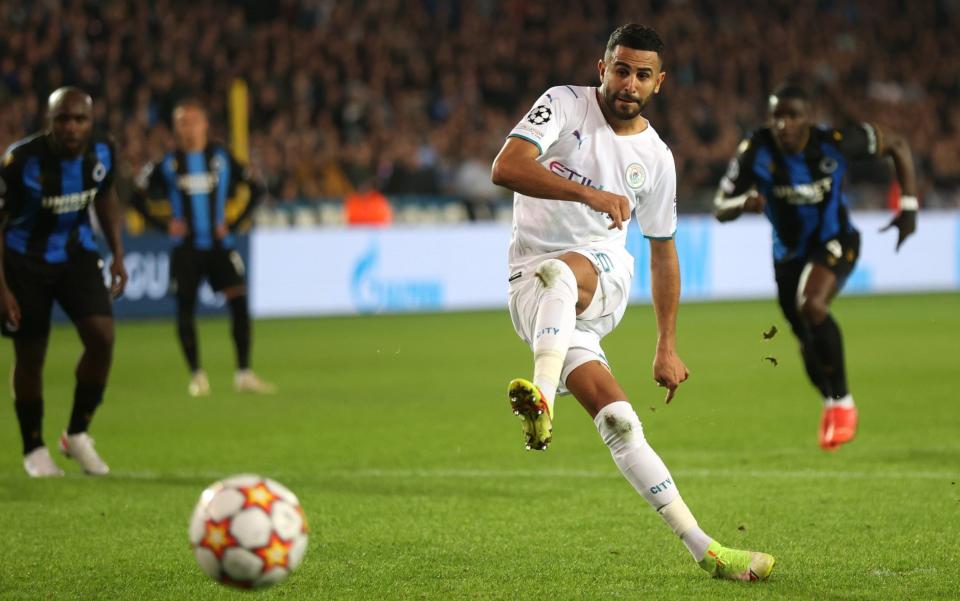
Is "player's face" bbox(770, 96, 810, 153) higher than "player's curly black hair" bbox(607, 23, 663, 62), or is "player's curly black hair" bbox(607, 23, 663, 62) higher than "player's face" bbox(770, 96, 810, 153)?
"player's curly black hair" bbox(607, 23, 663, 62)

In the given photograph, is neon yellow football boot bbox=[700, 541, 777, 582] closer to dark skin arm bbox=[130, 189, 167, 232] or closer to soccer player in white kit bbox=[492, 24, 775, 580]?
soccer player in white kit bbox=[492, 24, 775, 580]

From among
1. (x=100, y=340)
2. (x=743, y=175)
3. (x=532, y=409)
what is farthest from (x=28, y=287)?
(x=743, y=175)

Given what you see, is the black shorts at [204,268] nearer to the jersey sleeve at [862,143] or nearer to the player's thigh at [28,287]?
the player's thigh at [28,287]

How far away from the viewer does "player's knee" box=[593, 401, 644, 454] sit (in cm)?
506

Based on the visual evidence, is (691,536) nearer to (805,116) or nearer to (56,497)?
(56,497)

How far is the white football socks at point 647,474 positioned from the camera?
5047 millimetres

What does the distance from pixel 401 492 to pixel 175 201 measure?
5216 mm

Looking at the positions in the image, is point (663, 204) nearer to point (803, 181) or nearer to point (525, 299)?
point (525, 299)

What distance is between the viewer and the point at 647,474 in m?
5.06

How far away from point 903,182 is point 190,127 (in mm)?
5508

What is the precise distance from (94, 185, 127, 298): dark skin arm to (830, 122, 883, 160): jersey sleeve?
4.21 metres

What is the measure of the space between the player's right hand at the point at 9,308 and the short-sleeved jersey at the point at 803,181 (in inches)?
163

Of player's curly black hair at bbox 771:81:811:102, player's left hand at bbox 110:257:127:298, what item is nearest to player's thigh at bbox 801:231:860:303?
player's curly black hair at bbox 771:81:811:102

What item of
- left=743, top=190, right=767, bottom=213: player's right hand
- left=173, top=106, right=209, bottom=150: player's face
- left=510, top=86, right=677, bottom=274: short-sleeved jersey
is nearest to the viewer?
left=510, top=86, right=677, bottom=274: short-sleeved jersey
